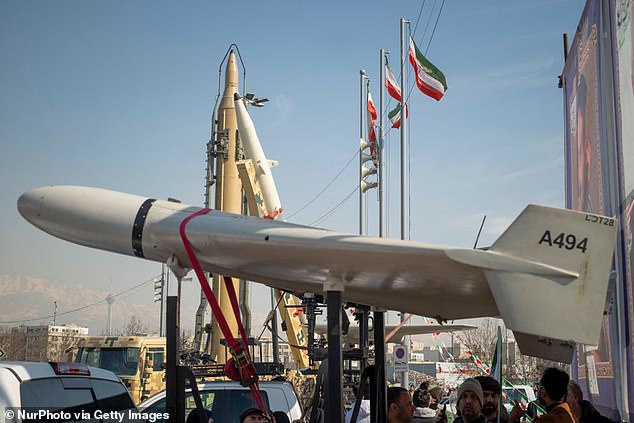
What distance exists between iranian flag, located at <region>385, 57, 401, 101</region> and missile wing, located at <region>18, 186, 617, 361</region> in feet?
44.5

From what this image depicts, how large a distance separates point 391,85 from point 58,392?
1703 cm

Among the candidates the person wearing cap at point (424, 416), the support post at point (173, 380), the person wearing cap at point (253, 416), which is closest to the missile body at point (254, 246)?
the support post at point (173, 380)

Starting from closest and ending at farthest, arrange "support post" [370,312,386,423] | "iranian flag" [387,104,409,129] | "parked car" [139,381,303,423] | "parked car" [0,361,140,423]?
1. "parked car" [0,361,140,423]
2. "support post" [370,312,386,423]
3. "parked car" [139,381,303,423]
4. "iranian flag" [387,104,409,129]

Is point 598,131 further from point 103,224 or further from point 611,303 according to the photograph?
point 103,224

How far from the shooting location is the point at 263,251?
583 centimetres

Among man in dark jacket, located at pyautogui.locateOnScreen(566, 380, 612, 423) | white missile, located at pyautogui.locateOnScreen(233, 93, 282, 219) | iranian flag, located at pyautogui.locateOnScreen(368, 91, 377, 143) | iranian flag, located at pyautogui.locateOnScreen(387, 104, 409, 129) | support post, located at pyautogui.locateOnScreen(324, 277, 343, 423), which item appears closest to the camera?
support post, located at pyautogui.locateOnScreen(324, 277, 343, 423)

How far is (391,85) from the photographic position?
20609 millimetres

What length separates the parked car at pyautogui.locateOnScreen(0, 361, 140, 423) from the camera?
14.4ft

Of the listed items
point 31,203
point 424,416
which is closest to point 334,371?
point 424,416

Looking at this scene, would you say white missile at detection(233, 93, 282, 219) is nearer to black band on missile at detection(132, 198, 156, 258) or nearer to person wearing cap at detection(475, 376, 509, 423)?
black band on missile at detection(132, 198, 156, 258)

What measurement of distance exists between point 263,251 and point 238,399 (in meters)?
2.94

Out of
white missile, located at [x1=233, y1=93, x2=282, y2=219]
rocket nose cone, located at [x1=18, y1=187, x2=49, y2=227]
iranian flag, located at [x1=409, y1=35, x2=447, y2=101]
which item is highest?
iranian flag, located at [x1=409, y1=35, x2=447, y2=101]

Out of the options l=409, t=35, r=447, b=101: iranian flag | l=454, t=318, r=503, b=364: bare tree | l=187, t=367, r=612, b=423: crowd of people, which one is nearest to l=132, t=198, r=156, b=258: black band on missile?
l=187, t=367, r=612, b=423: crowd of people

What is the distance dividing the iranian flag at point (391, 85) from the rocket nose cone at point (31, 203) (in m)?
13.9
